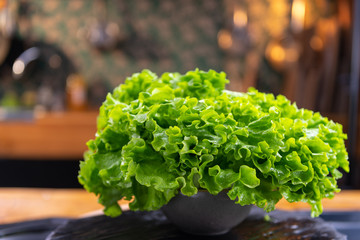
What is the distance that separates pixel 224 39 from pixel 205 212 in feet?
10.8

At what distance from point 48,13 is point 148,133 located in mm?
3593

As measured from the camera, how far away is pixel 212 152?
698mm

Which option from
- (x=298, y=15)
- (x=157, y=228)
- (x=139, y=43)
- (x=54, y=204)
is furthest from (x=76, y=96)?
(x=157, y=228)

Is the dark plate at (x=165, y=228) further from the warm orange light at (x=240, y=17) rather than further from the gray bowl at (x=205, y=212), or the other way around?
the warm orange light at (x=240, y=17)

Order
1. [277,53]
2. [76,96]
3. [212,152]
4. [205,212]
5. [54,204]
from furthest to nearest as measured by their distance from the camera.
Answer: [277,53]
[76,96]
[54,204]
[205,212]
[212,152]

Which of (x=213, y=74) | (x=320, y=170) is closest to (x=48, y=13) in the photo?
(x=213, y=74)

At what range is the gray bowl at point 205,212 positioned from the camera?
0.79m

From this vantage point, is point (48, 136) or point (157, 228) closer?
point (157, 228)

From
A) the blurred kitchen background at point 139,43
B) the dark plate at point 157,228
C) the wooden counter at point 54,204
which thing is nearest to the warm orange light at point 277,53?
the blurred kitchen background at point 139,43

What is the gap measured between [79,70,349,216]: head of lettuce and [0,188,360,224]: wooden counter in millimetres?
431

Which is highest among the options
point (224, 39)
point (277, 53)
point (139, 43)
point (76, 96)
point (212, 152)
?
point (139, 43)

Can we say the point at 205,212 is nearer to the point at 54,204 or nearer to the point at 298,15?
the point at 54,204

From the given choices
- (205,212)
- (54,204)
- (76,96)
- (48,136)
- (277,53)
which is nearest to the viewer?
(205,212)

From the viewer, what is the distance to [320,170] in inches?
29.5
